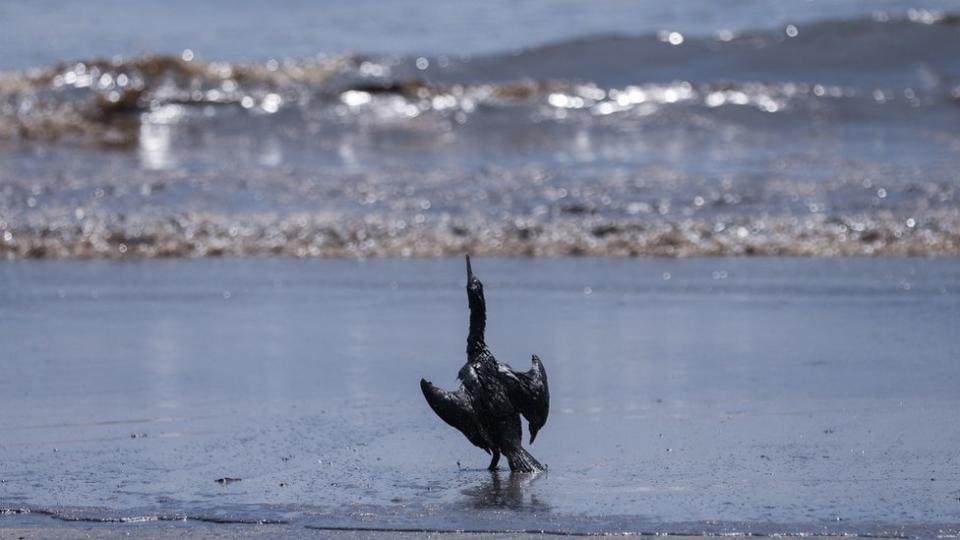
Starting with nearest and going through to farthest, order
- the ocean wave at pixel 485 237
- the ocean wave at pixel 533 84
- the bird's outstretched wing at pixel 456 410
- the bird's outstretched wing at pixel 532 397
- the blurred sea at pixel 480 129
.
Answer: the bird's outstretched wing at pixel 456 410
the bird's outstretched wing at pixel 532 397
the ocean wave at pixel 485 237
the blurred sea at pixel 480 129
the ocean wave at pixel 533 84

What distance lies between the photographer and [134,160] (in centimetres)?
1594

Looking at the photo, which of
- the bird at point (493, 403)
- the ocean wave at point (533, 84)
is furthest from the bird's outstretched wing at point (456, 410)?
the ocean wave at point (533, 84)

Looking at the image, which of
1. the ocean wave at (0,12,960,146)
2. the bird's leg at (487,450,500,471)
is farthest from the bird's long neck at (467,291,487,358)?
the ocean wave at (0,12,960,146)

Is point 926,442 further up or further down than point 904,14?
further down

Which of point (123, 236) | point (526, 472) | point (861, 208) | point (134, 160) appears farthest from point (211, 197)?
point (526, 472)

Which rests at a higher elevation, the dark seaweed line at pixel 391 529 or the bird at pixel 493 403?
the bird at pixel 493 403

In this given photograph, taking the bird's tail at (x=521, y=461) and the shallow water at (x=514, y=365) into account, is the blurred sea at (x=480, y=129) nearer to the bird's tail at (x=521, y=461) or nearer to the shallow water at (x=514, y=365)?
the shallow water at (x=514, y=365)

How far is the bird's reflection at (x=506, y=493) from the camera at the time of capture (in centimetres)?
440

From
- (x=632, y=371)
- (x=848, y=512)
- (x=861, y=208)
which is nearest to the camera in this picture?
(x=848, y=512)

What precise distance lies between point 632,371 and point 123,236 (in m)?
5.59

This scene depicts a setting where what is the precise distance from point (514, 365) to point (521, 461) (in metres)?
1.91

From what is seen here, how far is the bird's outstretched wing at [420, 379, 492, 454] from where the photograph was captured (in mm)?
4543

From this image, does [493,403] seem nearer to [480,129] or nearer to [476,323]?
[476,323]

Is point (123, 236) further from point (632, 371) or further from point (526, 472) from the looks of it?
point (526, 472)
